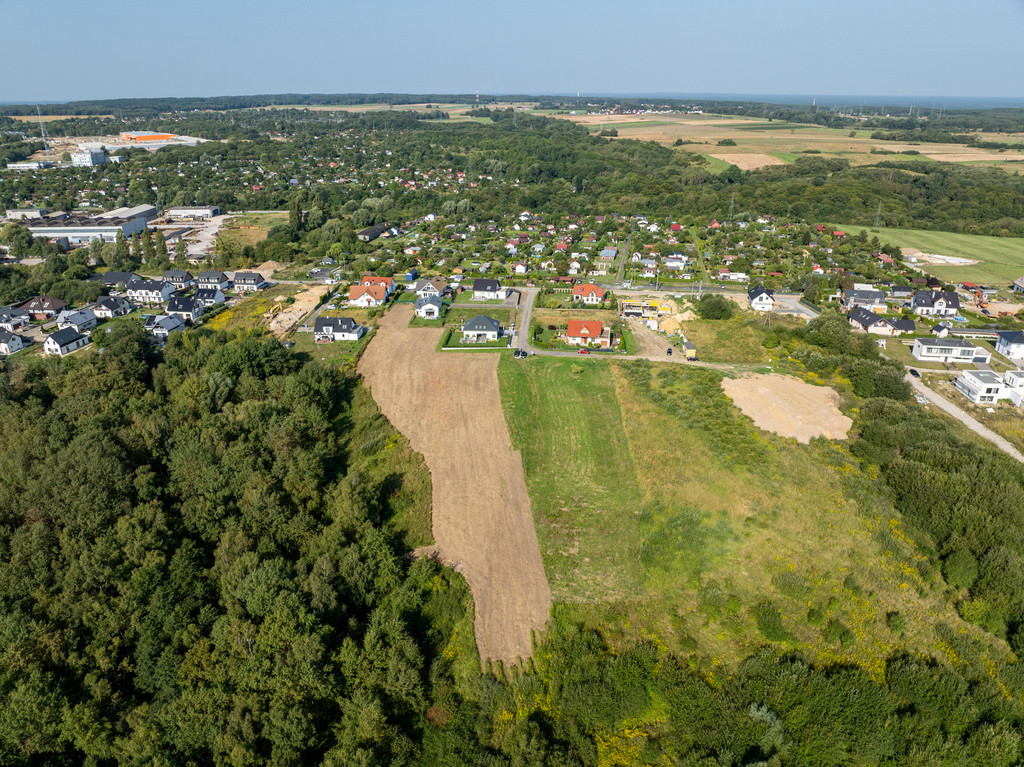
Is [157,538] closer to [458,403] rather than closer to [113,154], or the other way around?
[458,403]

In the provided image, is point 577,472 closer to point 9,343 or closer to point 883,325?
point 883,325

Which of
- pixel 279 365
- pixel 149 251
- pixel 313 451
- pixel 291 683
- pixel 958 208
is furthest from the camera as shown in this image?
pixel 958 208

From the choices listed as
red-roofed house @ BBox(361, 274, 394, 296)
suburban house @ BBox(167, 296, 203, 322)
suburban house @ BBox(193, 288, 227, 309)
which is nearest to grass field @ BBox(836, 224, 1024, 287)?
red-roofed house @ BBox(361, 274, 394, 296)

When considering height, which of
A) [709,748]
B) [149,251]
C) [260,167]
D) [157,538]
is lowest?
[709,748]

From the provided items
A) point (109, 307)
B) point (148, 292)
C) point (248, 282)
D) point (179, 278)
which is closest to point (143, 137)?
point (179, 278)

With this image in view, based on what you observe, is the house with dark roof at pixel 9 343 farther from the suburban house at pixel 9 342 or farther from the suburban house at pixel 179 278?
the suburban house at pixel 179 278

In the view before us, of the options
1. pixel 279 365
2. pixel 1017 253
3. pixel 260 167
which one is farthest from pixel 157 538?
pixel 260 167
